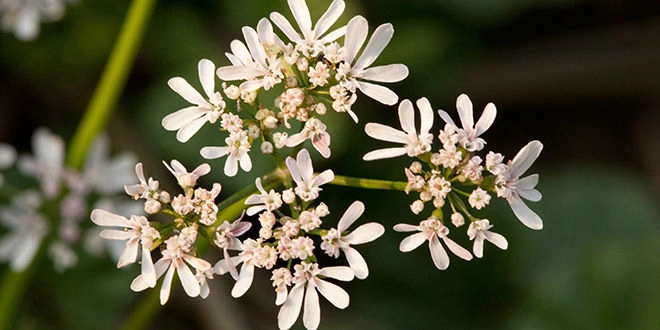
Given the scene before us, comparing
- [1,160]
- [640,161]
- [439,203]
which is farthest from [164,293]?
[640,161]

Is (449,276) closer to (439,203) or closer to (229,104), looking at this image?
(229,104)

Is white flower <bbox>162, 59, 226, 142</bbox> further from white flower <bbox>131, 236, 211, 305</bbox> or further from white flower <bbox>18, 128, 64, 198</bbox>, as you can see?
white flower <bbox>18, 128, 64, 198</bbox>

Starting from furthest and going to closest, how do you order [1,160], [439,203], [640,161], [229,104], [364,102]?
[640,161] → [364,102] → [1,160] → [229,104] → [439,203]

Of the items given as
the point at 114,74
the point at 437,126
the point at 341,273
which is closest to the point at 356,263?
the point at 341,273

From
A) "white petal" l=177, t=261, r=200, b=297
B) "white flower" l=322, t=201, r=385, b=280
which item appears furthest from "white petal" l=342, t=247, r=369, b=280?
"white petal" l=177, t=261, r=200, b=297

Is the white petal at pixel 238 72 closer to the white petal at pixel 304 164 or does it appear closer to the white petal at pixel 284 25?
the white petal at pixel 284 25

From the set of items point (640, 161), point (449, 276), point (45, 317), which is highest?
point (640, 161)
